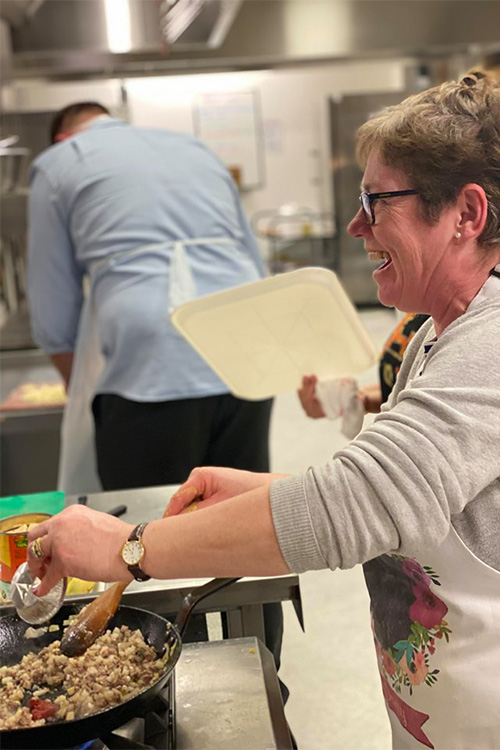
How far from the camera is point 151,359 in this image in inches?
94.1

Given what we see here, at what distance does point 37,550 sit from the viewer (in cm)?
95

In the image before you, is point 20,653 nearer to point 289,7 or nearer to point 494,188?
point 494,188

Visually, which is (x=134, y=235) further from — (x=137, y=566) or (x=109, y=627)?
(x=137, y=566)

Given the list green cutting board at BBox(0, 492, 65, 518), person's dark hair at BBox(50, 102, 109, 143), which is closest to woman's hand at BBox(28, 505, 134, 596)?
green cutting board at BBox(0, 492, 65, 518)

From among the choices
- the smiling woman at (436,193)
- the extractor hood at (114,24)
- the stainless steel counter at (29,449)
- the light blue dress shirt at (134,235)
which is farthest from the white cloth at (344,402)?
the extractor hood at (114,24)

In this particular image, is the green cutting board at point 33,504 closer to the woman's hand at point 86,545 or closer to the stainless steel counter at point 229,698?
the stainless steel counter at point 229,698

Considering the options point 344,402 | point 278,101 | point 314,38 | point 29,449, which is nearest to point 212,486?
point 344,402

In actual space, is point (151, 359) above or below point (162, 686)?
below

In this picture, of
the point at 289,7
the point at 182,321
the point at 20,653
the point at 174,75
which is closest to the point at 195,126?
the point at 174,75

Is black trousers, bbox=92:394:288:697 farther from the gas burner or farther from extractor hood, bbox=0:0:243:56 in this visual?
extractor hood, bbox=0:0:243:56

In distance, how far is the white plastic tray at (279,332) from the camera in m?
1.82

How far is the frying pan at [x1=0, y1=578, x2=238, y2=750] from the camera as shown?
0.90 meters

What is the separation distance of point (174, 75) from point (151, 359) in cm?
663

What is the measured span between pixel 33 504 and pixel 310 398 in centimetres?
69
